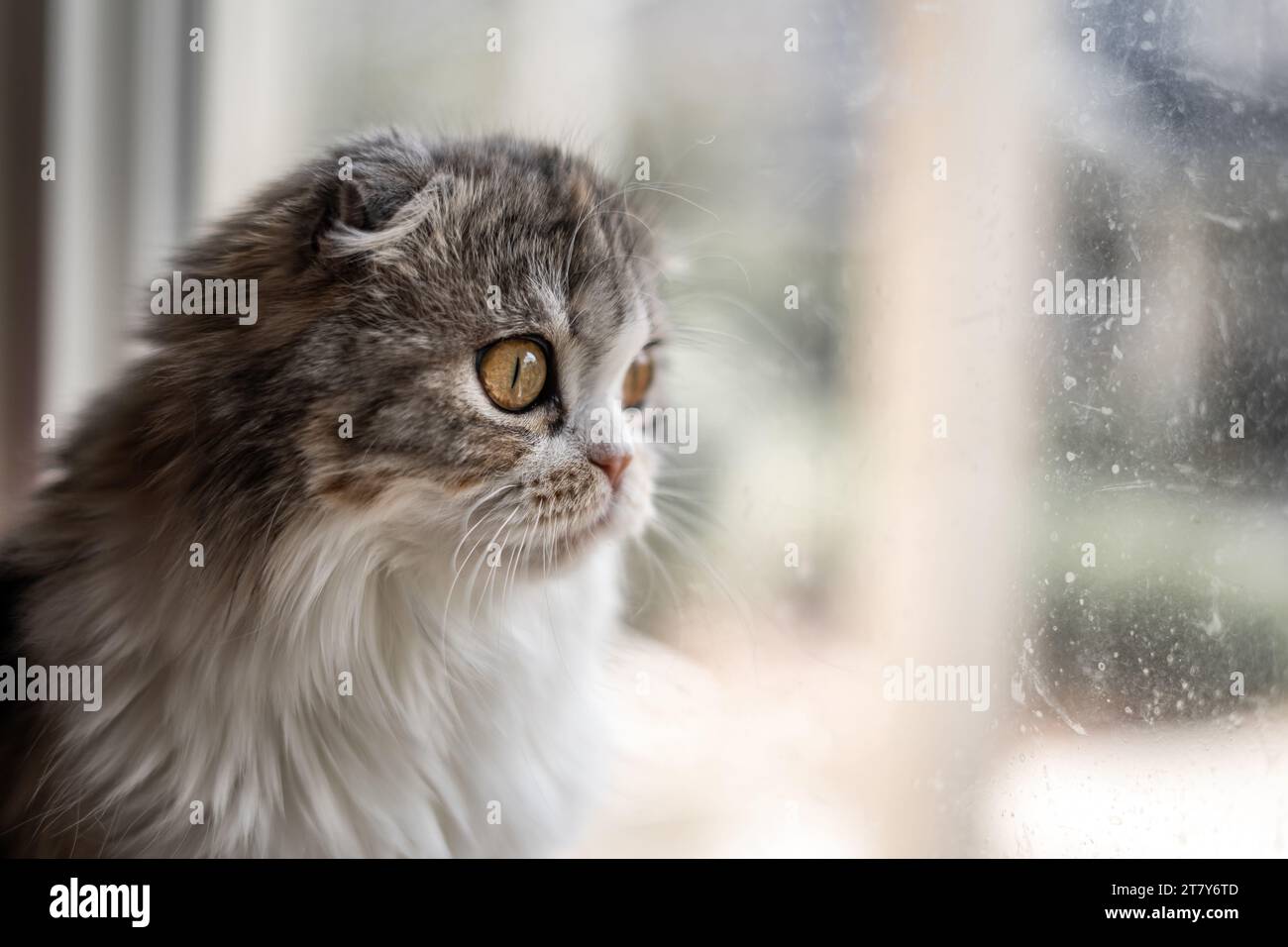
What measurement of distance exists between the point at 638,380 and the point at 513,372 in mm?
226

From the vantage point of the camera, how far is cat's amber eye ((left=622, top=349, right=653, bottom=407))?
973mm

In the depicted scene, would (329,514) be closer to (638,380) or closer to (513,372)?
(513,372)

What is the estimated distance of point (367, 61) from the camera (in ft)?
3.43

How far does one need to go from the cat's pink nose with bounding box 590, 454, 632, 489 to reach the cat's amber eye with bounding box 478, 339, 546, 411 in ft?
0.25

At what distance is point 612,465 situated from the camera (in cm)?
82

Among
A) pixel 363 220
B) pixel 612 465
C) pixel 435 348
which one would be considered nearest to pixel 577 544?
pixel 612 465

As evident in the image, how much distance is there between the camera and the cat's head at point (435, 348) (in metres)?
0.75

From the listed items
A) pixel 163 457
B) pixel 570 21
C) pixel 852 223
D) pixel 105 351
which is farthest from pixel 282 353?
pixel 852 223

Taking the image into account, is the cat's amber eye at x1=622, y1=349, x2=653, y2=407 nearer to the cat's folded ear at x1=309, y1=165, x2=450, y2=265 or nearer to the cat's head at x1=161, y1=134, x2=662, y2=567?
the cat's head at x1=161, y1=134, x2=662, y2=567

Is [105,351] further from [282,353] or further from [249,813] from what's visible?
[249,813]

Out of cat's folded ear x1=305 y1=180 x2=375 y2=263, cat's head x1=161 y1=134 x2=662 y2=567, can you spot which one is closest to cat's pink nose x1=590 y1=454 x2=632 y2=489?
cat's head x1=161 y1=134 x2=662 y2=567

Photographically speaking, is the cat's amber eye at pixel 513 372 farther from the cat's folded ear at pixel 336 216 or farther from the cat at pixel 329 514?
the cat's folded ear at pixel 336 216

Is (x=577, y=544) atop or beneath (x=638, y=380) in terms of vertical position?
beneath

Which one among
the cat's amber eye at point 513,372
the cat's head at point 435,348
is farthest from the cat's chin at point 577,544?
the cat's amber eye at point 513,372
